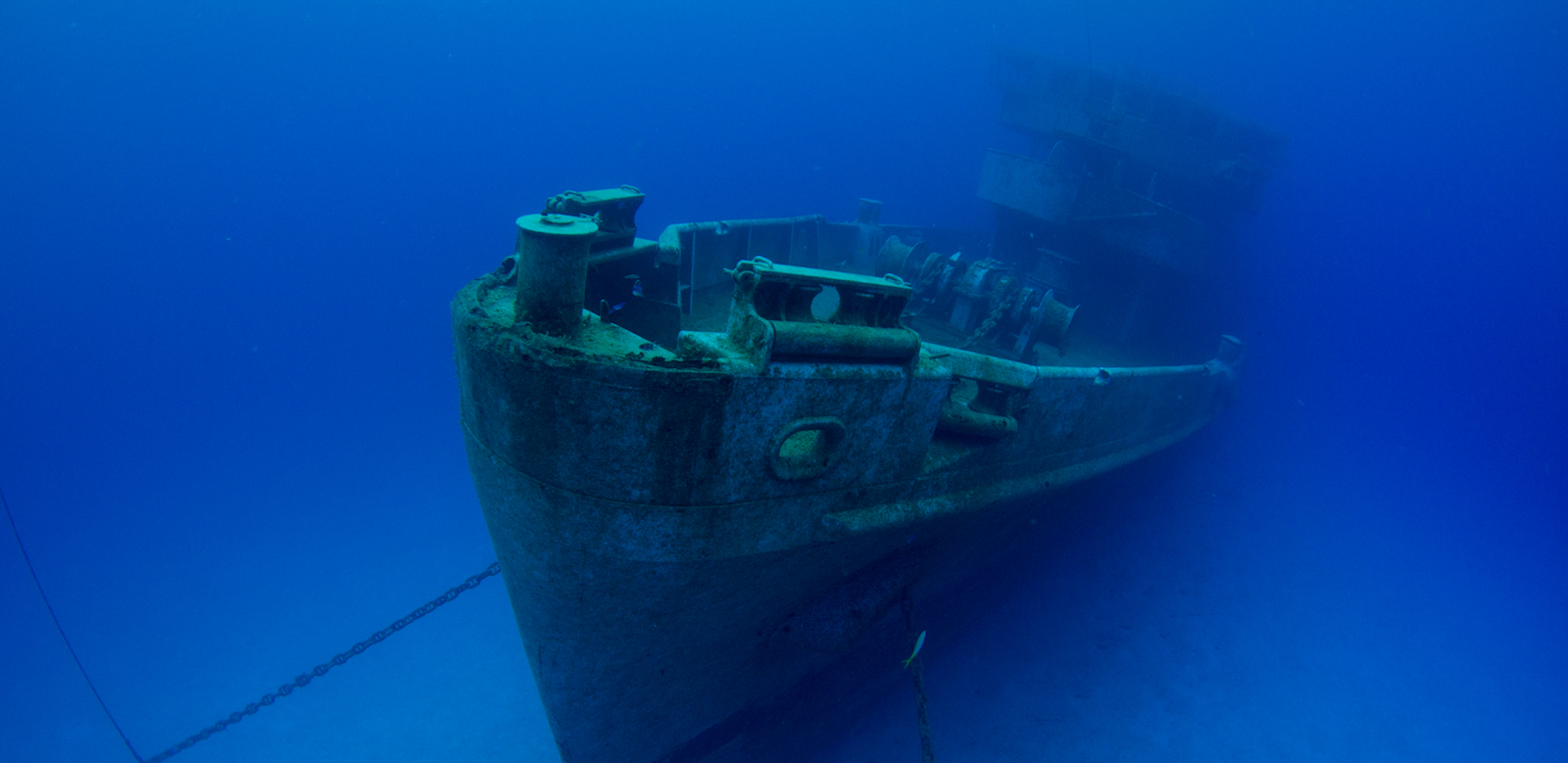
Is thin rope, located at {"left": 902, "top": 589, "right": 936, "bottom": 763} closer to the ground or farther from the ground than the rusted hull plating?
closer to the ground

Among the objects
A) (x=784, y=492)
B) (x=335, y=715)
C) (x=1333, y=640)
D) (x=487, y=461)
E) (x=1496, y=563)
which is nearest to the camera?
(x=487, y=461)

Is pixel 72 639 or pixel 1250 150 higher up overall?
pixel 1250 150

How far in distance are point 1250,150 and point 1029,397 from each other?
33.3 feet

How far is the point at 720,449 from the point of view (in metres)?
2.32

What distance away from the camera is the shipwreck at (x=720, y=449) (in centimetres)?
214

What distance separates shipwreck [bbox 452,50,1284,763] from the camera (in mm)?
2143

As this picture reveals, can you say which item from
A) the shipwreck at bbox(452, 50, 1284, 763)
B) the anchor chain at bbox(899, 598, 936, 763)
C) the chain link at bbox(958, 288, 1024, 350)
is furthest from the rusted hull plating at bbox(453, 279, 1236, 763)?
the chain link at bbox(958, 288, 1024, 350)

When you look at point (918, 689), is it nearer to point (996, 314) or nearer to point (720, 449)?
point (720, 449)

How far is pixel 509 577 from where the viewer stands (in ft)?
9.99

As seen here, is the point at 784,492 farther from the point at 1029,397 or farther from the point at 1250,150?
the point at 1250,150

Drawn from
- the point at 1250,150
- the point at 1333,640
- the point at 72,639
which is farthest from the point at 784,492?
the point at 72,639

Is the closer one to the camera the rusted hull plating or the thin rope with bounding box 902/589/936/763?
the rusted hull plating

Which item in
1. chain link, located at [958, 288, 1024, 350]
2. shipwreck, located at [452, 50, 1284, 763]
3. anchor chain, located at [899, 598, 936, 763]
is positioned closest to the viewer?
shipwreck, located at [452, 50, 1284, 763]

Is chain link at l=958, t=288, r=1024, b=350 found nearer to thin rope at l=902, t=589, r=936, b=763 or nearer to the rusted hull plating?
the rusted hull plating
